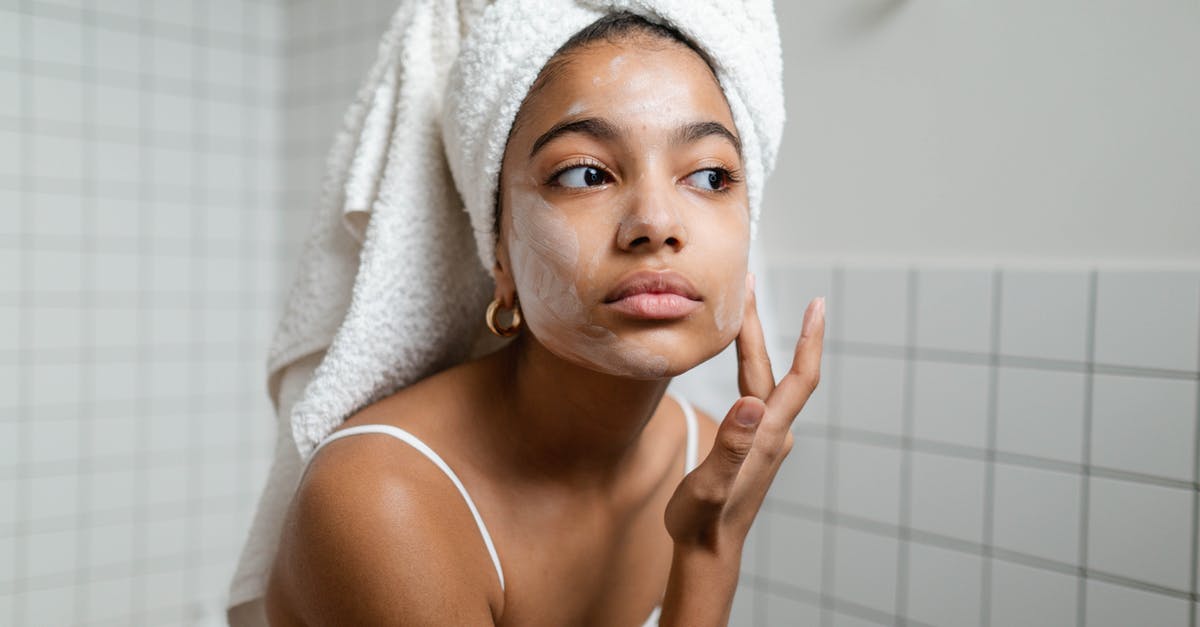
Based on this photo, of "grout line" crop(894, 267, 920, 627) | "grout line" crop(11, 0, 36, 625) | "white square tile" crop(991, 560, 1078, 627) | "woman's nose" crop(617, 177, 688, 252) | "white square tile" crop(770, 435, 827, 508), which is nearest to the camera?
"woman's nose" crop(617, 177, 688, 252)

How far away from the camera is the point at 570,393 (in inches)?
32.7

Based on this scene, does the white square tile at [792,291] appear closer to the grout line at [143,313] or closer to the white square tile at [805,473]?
the white square tile at [805,473]

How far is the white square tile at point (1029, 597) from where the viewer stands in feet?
3.49

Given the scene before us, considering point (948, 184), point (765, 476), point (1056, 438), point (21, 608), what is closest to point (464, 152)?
point (765, 476)

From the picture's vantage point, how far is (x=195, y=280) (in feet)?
6.70

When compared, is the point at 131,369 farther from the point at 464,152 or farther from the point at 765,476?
the point at 765,476

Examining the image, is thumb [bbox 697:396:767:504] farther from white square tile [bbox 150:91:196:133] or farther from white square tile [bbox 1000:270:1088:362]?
white square tile [bbox 150:91:196:133]

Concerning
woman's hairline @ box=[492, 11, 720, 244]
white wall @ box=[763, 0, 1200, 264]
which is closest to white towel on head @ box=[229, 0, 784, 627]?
woman's hairline @ box=[492, 11, 720, 244]

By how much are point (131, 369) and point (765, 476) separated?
5.43 ft

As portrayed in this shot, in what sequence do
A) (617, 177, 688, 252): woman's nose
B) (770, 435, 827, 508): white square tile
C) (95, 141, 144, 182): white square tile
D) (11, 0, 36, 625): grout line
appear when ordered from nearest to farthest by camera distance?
(617, 177, 688, 252): woman's nose < (770, 435, 827, 508): white square tile < (11, 0, 36, 625): grout line < (95, 141, 144, 182): white square tile

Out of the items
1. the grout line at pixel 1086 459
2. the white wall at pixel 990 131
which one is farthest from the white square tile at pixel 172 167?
the grout line at pixel 1086 459

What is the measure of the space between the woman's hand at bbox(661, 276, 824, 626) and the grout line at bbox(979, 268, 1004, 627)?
0.40 meters

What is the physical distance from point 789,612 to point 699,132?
0.90 metres

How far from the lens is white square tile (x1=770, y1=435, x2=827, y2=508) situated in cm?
130
